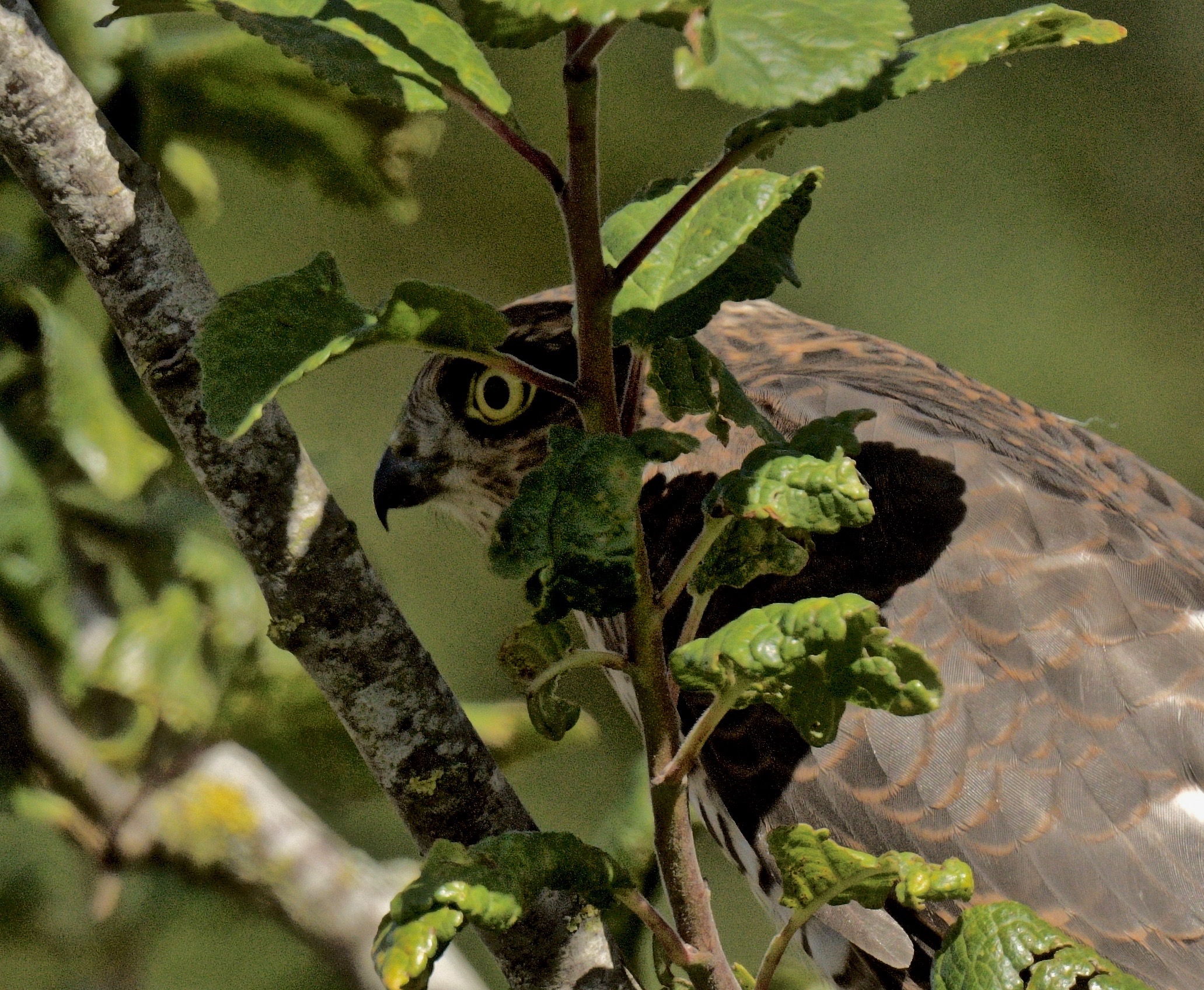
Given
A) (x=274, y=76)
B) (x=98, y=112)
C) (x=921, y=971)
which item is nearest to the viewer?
(x=98, y=112)

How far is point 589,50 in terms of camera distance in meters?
0.62

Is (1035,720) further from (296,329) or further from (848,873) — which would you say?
(296,329)

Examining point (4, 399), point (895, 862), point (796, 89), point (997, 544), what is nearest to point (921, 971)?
point (997, 544)

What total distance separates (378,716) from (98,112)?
49 centimetres

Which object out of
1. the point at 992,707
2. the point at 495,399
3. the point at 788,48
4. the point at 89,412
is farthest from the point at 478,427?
the point at 788,48

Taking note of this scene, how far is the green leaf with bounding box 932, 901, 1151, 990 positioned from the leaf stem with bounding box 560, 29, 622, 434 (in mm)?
393

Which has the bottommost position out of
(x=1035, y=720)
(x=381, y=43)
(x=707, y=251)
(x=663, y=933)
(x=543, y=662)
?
(x=1035, y=720)

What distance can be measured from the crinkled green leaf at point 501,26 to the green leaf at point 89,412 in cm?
125

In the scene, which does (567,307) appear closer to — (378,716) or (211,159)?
(211,159)

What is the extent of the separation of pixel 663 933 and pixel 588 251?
1.46 ft

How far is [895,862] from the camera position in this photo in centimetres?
82

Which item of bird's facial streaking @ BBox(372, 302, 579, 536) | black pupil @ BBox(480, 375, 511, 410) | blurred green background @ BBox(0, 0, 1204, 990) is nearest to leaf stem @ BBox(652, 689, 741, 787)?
bird's facial streaking @ BBox(372, 302, 579, 536)

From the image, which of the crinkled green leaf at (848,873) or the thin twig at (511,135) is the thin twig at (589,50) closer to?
the thin twig at (511,135)

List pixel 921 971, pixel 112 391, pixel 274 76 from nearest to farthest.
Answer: pixel 921 971
pixel 112 391
pixel 274 76
